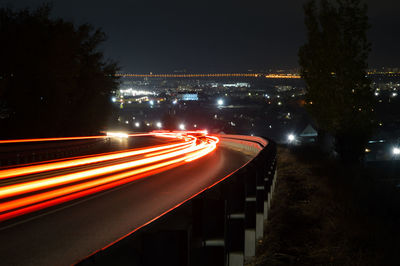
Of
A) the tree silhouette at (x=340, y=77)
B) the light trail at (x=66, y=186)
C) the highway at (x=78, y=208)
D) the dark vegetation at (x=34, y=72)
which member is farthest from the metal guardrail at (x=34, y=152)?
the tree silhouette at (x=340, y=77)

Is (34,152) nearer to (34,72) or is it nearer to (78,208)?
(34,72)

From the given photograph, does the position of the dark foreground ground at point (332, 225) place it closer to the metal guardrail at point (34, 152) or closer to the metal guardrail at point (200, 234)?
the metal guardrail at point (200, 234)

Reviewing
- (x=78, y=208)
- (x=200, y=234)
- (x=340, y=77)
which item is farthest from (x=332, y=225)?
(x=340, y=77)

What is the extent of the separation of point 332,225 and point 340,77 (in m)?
21.6

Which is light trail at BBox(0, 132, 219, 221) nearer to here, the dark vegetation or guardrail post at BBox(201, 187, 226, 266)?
guardrail post at BBox(201, 187, 226, 266)

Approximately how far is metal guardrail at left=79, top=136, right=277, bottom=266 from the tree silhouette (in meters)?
20.3

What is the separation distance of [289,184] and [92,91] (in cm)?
3842

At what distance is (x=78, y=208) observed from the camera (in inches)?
433

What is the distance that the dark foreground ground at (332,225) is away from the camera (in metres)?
6.21

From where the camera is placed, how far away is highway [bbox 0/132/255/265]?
7363mm

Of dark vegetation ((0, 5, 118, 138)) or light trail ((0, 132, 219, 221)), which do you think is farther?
dark vegetation ((0, 5, 118, 138))

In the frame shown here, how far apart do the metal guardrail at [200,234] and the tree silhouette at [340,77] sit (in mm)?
20342

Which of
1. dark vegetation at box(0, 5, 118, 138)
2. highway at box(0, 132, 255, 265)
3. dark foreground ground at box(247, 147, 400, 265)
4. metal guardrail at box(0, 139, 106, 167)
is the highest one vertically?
dark vegetation at box(0, 5, 118, 138)

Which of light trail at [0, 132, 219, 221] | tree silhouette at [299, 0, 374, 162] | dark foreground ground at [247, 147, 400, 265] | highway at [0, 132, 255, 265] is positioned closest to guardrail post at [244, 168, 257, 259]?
dark foreground ground at [247, 147, 400, 265]
